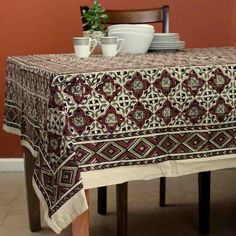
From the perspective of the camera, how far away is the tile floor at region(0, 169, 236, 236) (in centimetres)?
200

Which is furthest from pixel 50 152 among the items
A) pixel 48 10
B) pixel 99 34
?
pixel 48 10

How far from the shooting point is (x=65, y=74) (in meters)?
1.13

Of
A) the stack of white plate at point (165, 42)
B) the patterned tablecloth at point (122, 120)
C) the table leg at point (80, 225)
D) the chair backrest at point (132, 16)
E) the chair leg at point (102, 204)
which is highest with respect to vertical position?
the chair backrest at point (132, 16)

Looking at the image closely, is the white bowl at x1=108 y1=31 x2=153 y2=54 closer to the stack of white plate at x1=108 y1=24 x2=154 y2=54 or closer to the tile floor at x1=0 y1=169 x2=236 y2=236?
the stack of white plate at x1=108 y1=24 x2=154 y2=54

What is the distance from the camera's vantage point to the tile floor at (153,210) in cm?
200

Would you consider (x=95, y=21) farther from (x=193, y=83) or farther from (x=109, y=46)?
(x=193, y=83)

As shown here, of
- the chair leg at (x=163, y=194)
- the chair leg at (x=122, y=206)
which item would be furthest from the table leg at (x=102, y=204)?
the chair leg at (x=122, y=206)

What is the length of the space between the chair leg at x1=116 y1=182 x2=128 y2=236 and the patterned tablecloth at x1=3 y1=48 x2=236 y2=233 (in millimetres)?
415

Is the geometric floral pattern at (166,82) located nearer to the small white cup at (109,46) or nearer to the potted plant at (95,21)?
the small white cup at (109,46)

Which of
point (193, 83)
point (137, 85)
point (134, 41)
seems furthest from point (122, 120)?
point (134, 41)

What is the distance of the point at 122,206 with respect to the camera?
1.68m

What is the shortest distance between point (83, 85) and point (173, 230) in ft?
3.45

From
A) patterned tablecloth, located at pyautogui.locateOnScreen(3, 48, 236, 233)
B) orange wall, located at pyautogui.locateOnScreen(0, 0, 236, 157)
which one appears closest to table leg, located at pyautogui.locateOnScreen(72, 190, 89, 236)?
patterned tablecloth, located at pyautogui.locateOnScreen(3, 48, 236, 233)

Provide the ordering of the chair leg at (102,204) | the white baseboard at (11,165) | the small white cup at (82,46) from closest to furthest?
the small white cup at (82,46), the chair leg at (102,204), the white baseboard at (11,165)
